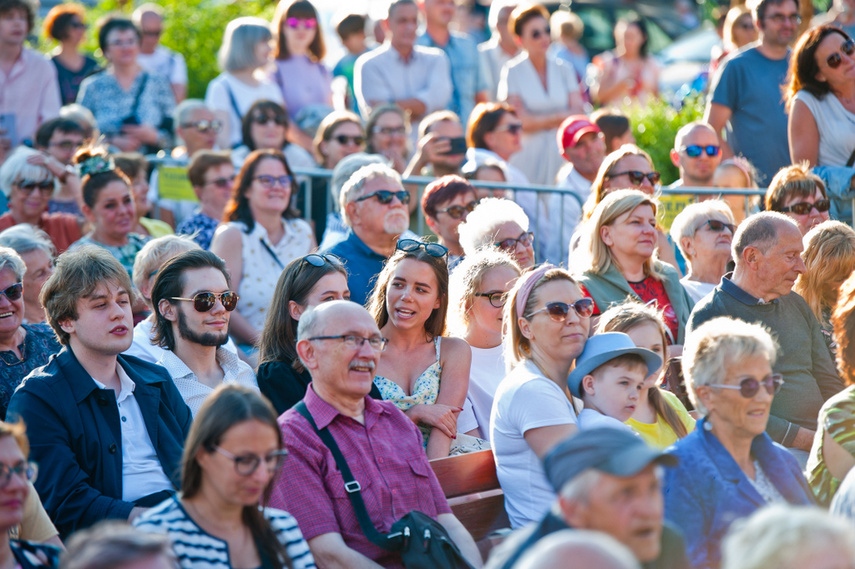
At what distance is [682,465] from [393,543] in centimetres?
107

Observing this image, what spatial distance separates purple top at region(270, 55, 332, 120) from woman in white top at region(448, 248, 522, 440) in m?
4.95

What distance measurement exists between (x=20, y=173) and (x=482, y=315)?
3.54 metres

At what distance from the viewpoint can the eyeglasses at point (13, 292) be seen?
459cm

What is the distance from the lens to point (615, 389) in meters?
4.14

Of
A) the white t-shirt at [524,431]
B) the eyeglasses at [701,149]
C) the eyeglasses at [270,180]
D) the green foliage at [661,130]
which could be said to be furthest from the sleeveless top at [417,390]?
the green foliage at [661,130]

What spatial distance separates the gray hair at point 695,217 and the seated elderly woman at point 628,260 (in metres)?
0.43

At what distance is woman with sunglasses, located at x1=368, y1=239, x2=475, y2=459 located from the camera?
15.9 feet

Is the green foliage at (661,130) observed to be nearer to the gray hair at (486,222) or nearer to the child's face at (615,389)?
the gray hair at (486,222)

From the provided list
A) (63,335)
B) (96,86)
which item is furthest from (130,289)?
(96,86)

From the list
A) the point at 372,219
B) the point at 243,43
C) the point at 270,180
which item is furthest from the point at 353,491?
the point at 243,43

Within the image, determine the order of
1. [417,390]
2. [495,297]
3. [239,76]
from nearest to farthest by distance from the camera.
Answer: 1. [417,390]
2. [495,297]
3. [239,76]

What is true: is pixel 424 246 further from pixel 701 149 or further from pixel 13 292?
pixel 701 149

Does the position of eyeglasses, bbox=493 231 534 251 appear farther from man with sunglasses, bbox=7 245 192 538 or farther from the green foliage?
the green foliage

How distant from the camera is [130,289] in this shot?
4410mm
